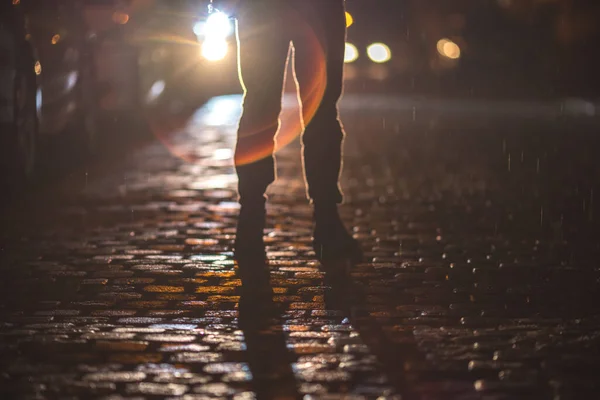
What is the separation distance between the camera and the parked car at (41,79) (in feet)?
30.5

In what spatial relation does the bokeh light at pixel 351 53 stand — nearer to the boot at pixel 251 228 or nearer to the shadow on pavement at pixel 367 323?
the boot at pixel 251 228

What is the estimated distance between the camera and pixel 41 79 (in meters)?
10.8

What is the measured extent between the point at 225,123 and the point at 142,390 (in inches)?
642

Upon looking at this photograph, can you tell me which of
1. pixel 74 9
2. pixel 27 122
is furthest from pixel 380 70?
pixel 27 122

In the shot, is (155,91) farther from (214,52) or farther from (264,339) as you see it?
(264,339)

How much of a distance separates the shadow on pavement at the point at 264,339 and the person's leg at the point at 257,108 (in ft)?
2.21

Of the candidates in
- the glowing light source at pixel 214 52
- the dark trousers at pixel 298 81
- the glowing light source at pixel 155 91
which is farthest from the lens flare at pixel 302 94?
the glowing light source at pixel 214 52

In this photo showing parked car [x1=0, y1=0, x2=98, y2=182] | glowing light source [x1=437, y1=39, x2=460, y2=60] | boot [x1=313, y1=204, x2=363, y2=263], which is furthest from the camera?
glowing light source [x1=437, y1=39, x2=460, y2=60]

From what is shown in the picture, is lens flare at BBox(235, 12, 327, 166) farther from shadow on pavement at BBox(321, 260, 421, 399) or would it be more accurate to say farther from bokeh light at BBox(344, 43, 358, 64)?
bokeh light at BBox(344, 43, 358, 64)

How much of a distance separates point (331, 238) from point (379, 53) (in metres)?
31.7

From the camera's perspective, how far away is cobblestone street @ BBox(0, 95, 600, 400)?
3.91 m

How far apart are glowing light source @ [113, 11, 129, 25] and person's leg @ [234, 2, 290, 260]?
32.4 feet

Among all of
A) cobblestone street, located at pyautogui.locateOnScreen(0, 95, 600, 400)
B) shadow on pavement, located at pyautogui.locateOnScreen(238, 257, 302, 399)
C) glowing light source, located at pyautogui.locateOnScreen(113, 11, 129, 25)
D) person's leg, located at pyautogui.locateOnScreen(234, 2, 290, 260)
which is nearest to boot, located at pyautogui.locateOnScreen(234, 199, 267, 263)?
person's leg, located at pyautogui.locateOnScreen(234, 2, 290, 260)

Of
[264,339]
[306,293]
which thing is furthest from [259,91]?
[264,339]
